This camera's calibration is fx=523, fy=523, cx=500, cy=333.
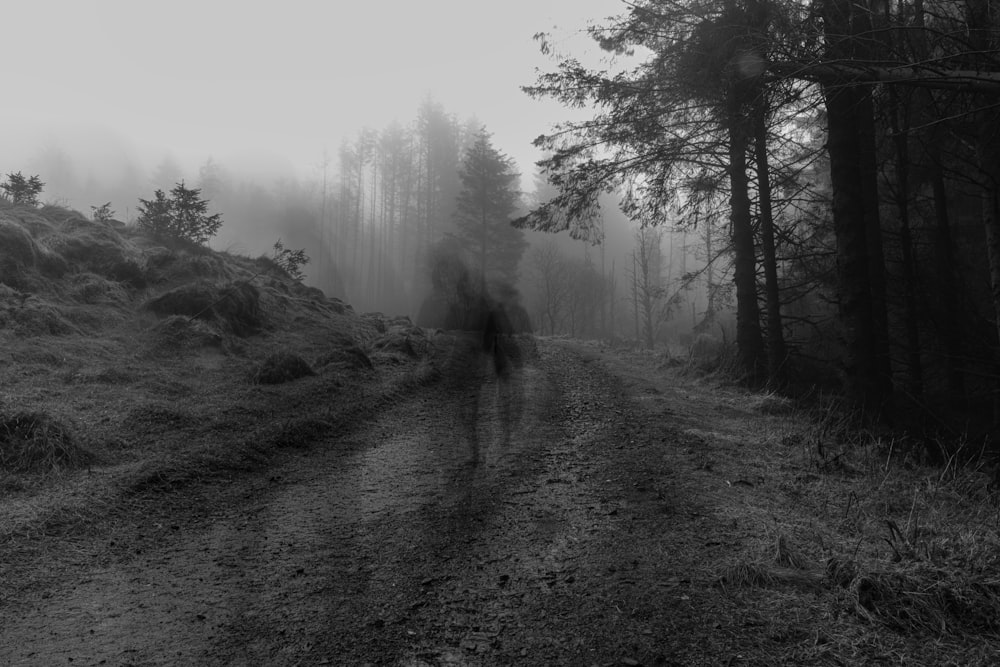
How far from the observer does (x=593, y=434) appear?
20.1ft

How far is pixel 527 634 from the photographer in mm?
2451

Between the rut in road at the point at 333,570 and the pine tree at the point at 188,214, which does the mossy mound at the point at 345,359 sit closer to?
the rut in road at the point at 333,570

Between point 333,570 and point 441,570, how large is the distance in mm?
636

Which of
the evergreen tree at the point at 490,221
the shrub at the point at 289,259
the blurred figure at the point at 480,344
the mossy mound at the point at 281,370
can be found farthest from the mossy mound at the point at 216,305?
the evergreen tree at the point at 490,221

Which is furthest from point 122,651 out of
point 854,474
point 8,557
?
point 854,474

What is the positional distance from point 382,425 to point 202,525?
298cm

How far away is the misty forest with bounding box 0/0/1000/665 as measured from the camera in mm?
2529

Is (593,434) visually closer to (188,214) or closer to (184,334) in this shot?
(184,334)

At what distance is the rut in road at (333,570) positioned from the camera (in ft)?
7.79

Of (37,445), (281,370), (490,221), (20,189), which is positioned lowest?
(37,445)

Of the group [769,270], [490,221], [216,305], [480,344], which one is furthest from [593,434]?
[490,221]

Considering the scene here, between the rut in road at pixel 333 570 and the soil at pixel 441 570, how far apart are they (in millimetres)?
14

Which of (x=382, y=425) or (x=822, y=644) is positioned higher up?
(x=382, y=425)

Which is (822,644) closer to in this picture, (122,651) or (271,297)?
(122,651)
